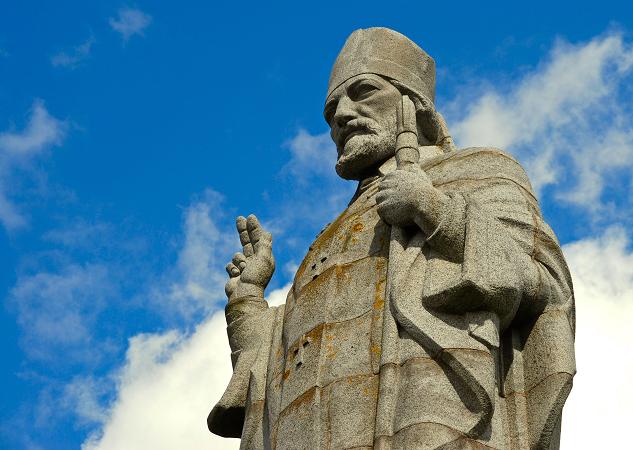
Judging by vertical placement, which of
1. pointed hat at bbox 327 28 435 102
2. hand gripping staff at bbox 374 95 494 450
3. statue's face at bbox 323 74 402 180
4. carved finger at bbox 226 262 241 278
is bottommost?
hand gripping staff at bbox 374 95 494 450

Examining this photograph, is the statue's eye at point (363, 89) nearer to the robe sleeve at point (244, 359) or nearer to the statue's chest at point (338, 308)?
the statue's chest at point (338, 308)

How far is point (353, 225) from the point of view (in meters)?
12.7

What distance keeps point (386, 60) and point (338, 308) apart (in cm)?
322

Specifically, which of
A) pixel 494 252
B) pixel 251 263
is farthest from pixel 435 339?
pixel 251 263

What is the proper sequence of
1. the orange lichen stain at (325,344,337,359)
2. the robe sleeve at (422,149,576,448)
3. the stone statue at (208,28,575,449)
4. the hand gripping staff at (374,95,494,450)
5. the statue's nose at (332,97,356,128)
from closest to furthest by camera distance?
the hand gripping staff at (374,95,494,450)
the stone statue at (208,28,575,449)
the robe sleeve at (422,149,576,448)
the orange lichen stain at (325,344,337,359)
the statue's nose at (332,97,356,128)

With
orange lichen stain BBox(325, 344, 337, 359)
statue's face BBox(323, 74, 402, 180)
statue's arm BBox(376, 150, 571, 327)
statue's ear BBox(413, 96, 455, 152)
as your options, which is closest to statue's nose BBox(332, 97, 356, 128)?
statue's face BBox(323, 74, 402, 180)

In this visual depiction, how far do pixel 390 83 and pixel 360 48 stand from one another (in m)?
0.54

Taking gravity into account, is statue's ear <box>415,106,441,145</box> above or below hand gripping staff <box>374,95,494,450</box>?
above

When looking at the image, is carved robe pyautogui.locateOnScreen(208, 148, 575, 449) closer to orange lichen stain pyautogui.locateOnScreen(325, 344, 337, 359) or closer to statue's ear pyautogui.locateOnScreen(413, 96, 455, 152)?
orange lichen stain pyautogui.locateOnScreen(325, 344, 337, 359)

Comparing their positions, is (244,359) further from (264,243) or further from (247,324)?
(264,243)

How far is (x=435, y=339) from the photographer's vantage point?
10797mm

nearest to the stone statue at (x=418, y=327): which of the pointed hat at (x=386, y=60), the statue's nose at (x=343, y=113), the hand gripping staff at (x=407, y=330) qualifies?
the hand gripping staff at (x=407, y=330)

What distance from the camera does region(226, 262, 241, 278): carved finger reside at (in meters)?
Answer: 13.9

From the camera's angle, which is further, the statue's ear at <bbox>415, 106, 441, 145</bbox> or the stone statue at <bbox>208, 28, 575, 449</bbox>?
the statue's ear at <bbox>415, 106, 441, 145</bbox>
